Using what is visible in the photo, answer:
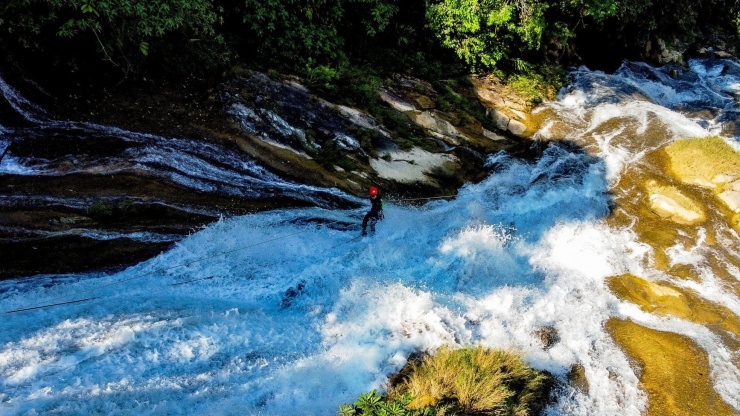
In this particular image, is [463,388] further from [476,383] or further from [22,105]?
[22,105]

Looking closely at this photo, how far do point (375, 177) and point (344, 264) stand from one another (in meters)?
2.81

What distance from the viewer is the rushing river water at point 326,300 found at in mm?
6023

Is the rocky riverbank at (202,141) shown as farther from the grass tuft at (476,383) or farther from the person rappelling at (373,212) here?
the grass tuft at (476,383)

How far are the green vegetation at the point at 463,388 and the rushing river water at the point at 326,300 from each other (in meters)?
0.40

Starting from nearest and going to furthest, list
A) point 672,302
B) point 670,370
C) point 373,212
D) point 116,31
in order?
1. point 670,370
2. point 672,302
3. point 373,212
4. point 116,31

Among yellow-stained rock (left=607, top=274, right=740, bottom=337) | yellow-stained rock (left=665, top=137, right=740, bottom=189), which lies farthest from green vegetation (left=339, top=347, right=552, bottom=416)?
yellow-stained rock (left=665, top=137, right=740, bottom=189)

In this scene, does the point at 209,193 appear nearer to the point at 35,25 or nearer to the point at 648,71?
the point at 35,25

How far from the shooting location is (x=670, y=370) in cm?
739

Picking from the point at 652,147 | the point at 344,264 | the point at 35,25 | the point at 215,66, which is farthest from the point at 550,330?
the point at 35,25

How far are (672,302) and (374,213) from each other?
6.33 meters

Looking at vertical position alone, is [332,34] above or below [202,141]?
above

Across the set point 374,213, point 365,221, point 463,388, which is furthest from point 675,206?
point 463,388

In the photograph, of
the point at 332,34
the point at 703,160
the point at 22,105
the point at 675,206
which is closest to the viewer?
the point at 22,105

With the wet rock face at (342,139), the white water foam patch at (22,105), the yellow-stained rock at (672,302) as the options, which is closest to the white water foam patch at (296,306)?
the wet rock face at (342,139)
